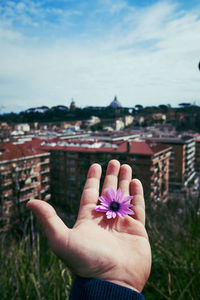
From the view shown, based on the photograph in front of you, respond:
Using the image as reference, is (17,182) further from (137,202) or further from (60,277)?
(137,202)

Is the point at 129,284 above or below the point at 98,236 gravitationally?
below

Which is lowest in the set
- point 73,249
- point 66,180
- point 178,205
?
point 178,205

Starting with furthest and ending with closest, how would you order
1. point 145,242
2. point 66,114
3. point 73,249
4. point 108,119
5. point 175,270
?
point 66,114, point 108,119, point 175,270, point 145,242, point 73,249

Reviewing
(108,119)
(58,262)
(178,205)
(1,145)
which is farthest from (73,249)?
(108,119)

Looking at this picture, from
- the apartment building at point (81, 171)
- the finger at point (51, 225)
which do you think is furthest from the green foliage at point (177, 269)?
the apartment building at point (81, 171)

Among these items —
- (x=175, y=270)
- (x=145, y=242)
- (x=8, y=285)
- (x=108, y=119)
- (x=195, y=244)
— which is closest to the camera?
(x=145, y=242)

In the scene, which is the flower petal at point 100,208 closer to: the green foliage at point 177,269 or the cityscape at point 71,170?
the green foliage at point 177,269

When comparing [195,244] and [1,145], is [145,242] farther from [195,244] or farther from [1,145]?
[1,145]

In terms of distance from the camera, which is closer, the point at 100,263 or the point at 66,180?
the point at 100,263
